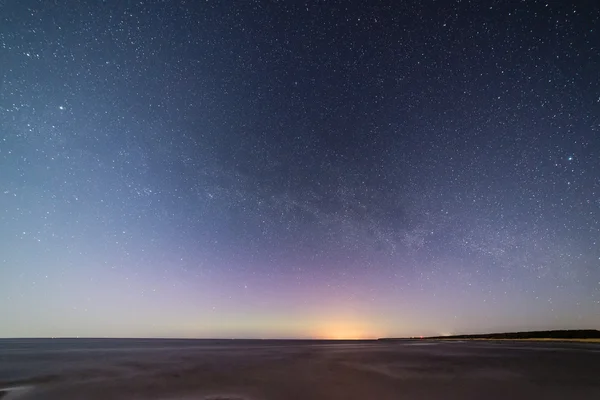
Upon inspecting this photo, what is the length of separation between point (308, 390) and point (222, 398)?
4.38 m

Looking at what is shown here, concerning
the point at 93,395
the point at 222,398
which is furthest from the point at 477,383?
the point at 93,395

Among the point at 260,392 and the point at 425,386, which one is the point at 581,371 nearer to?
the point at 425,386

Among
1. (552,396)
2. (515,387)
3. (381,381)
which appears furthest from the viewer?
(381,381)

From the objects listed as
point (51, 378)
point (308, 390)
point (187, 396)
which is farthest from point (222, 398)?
point (51, 378)

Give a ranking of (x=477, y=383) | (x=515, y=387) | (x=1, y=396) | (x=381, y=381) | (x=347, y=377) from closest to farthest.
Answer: (x=1, y=396), (x=515, y=387), (x=477, y=383), (x=381, y=381), (x=347, y=377)

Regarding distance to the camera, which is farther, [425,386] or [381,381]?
[381,381]

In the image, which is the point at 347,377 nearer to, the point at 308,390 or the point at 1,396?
the point at 308,390

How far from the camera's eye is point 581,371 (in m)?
22.8

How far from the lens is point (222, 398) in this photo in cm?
1497

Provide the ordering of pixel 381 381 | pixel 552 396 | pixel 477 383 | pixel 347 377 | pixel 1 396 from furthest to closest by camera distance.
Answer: pixel 347 377
pixel 381 381
pixel 477 383
pixel 1 396
pixel 552 396

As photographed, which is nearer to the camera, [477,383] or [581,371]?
[477,383]

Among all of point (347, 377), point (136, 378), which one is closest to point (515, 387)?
point (347, 377)

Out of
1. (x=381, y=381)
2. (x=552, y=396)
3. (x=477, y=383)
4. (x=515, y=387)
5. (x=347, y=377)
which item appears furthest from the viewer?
(x=347, y=377)

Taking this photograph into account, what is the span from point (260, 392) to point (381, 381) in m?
7.12
